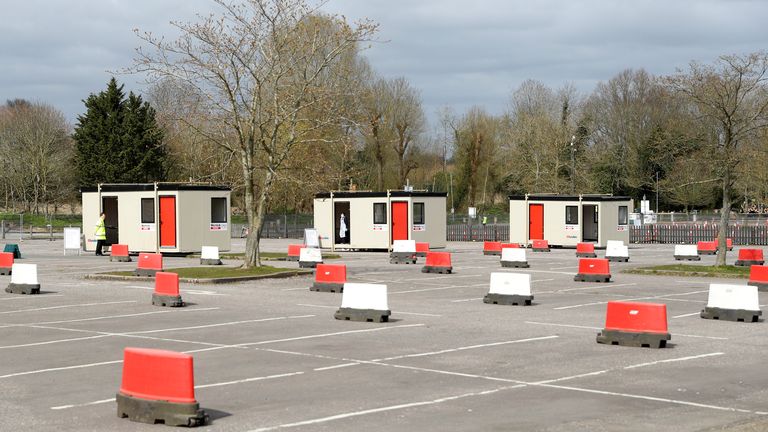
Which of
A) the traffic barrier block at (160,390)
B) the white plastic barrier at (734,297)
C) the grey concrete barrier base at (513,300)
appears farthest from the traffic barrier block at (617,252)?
the traffic barrier block at (160,390)

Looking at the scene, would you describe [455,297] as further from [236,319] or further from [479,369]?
[479,369]

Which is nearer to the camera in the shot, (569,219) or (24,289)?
(24,289)

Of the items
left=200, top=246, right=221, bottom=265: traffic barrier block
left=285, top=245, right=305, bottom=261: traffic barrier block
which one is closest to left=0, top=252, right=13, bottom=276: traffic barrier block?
left=200, top=246, right=221, bottom=265: traffic barrier block

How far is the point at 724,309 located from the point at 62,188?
254ft

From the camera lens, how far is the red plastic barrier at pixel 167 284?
892 inches

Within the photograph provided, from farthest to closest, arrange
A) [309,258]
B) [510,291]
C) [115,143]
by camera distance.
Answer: [115,143] < [309,258] < [510,291]

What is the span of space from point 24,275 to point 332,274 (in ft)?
25.4

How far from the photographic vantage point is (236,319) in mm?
19953

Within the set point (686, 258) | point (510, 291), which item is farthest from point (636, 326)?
point (686, 258)

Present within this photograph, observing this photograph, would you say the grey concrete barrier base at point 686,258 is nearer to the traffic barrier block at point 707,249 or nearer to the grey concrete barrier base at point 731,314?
the traffic barrier block at point 707,249

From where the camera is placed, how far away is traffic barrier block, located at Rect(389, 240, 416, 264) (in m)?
39.2

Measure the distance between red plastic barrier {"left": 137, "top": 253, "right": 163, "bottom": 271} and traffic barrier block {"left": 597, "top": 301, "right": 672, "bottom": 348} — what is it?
17.5 meters

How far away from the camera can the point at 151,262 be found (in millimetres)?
31188

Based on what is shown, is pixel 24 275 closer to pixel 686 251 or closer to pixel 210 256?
pixel 210 256
